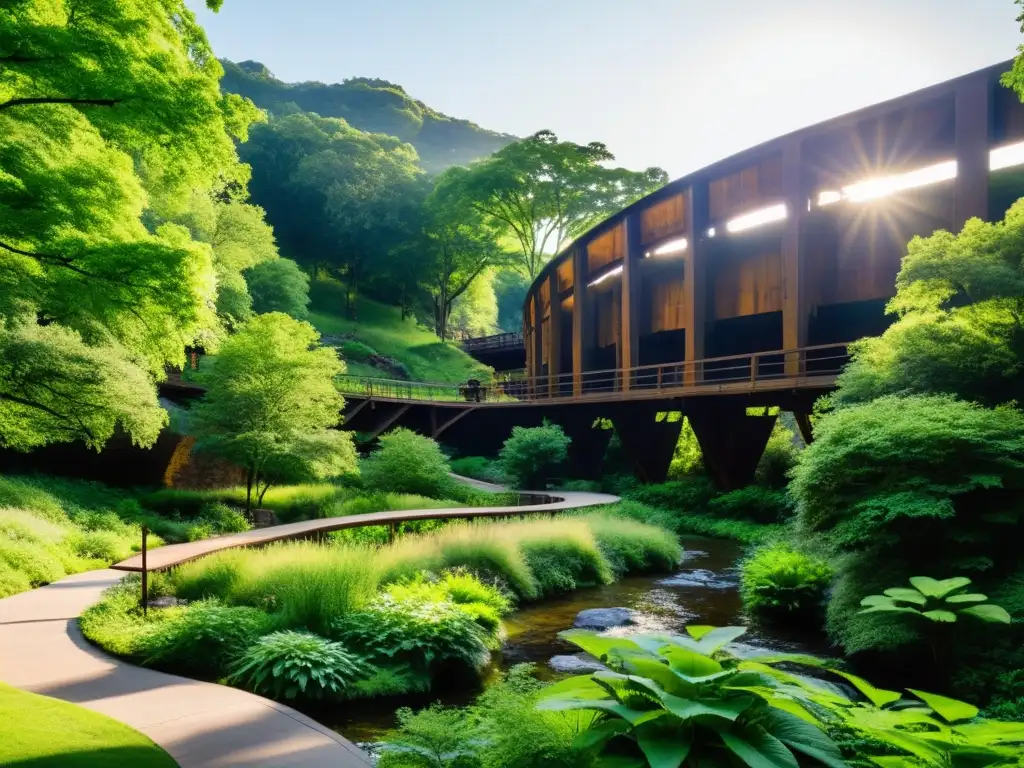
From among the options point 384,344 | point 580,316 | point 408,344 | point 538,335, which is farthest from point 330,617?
point 408,344

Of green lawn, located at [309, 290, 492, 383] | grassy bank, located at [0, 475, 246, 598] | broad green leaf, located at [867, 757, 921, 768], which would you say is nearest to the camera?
broad green leaf, located at [867, 757, 921, 768]

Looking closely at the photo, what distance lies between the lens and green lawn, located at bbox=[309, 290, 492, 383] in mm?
53469

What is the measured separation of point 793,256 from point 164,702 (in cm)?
1864

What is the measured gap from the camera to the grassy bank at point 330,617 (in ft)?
22.6

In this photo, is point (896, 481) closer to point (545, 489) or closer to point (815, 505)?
point (815, 505)

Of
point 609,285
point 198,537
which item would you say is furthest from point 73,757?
point 609,285

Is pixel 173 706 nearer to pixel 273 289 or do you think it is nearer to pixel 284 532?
pixel 284 532

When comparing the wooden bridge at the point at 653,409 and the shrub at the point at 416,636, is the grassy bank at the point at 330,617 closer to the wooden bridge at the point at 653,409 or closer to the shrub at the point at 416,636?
the shrub at the point at 416,636

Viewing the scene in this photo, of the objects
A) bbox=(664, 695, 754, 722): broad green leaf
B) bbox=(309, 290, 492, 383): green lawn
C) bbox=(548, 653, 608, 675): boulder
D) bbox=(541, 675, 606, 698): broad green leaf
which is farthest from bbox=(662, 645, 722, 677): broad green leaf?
bbox=(309, 290, 492, 383): green lawn

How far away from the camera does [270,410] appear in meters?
18.4

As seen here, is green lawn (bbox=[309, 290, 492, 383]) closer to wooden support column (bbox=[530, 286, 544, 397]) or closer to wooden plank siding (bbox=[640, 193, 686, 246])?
wooden support column (bbox=[530, 286, 544, 397])

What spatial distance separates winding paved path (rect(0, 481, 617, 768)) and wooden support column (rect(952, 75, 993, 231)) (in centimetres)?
1728

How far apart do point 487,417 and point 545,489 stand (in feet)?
25.3

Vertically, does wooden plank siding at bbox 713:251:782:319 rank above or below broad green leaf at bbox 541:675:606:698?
above
